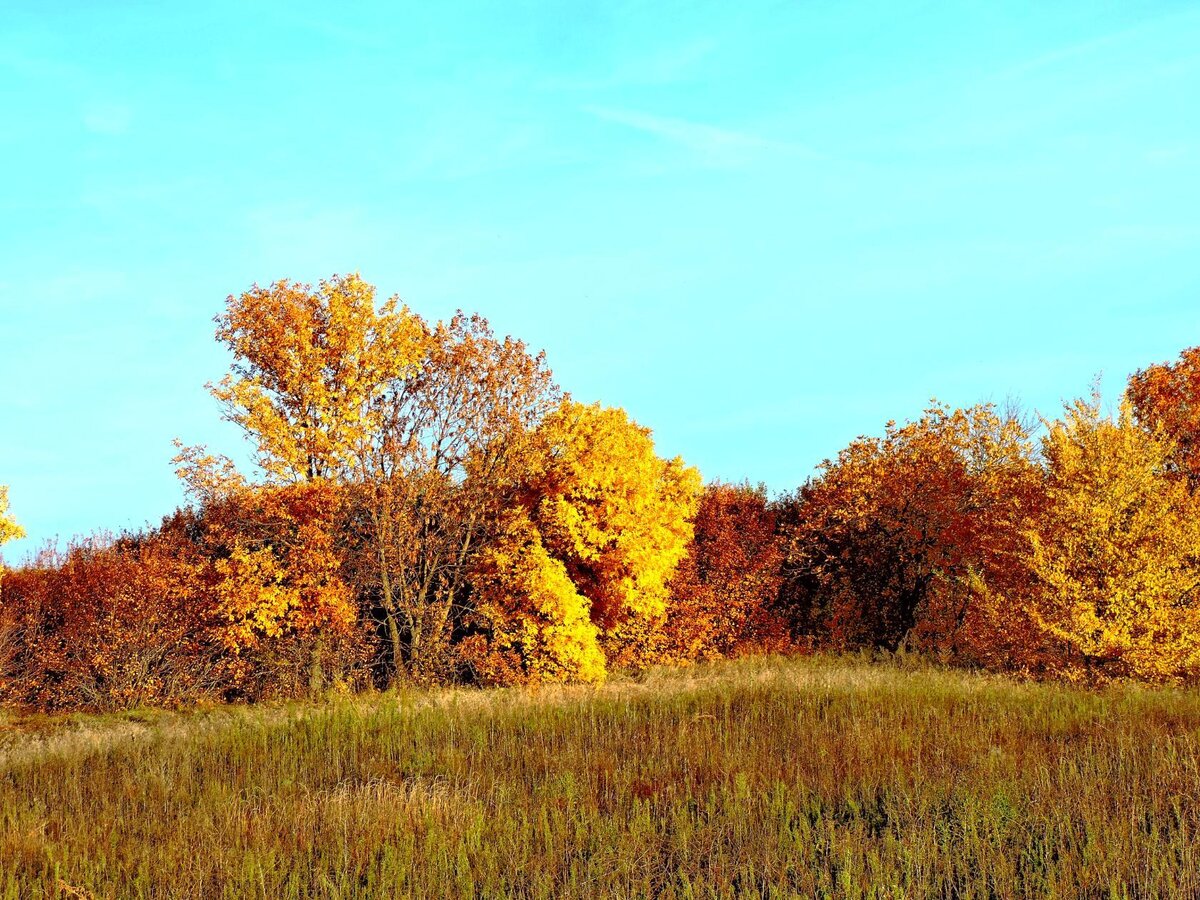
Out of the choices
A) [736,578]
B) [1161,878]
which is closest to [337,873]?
[1161,878]

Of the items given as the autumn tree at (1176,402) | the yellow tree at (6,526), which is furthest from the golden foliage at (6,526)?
the autumn tree at (1176,402)

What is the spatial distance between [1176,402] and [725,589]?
1697 cm

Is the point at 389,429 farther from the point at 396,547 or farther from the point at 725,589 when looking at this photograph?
the point at 725,589

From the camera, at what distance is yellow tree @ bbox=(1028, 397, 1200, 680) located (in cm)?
2234

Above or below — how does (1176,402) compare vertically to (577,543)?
above

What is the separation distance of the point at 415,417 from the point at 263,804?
18.3 m

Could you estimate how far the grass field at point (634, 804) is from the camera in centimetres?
842

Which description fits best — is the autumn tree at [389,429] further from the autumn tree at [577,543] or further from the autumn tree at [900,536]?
the autumn tree at [900,536]

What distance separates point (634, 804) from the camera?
10.3 meters

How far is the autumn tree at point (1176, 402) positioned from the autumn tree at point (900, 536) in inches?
179

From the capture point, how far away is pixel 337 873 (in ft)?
29.1

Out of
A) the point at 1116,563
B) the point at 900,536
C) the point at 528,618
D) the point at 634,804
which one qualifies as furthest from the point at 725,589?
the point at 634,804

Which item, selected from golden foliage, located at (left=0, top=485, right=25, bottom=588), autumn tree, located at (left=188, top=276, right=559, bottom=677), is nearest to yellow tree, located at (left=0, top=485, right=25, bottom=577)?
golden foliage, located at (left=0, top=485, right=25, bottom=588)

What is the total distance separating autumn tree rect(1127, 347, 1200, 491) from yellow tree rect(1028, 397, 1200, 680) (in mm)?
10746
